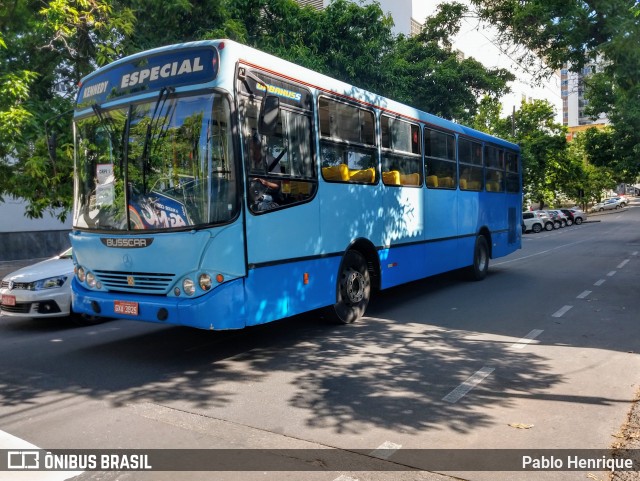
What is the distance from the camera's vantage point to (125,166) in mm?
5957

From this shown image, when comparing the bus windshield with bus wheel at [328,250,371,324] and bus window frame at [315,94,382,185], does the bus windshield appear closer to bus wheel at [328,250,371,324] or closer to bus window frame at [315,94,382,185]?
bus window frame at [315,94,382,185]

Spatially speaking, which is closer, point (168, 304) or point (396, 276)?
point (168, 304)

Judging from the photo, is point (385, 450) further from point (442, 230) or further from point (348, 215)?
point (442, 230)

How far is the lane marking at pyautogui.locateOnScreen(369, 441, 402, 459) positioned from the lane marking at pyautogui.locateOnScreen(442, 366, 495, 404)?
1.08 meters

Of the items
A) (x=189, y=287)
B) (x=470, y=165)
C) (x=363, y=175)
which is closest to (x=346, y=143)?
(x=363, y=175)

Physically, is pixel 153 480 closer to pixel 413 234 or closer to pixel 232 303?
pixel 232 303

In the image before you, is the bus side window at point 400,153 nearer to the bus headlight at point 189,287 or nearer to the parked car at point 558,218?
the bus headlight at point 189,287

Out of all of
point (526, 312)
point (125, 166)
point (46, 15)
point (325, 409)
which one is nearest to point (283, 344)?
point (325, 409)

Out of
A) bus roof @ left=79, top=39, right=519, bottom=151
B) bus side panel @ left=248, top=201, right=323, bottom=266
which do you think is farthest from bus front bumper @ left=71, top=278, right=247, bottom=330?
bus roof @ left=79, top=39, right=519, bottom=151

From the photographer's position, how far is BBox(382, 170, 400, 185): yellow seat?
8.67 metres

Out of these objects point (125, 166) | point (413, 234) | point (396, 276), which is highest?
point (125, 166)

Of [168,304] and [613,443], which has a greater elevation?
[168,304]

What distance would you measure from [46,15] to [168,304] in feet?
24.4

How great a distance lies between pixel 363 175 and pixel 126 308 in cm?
390
